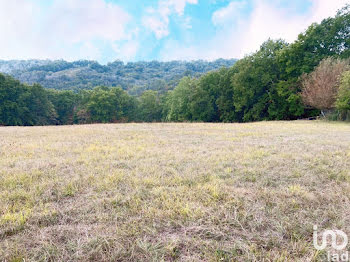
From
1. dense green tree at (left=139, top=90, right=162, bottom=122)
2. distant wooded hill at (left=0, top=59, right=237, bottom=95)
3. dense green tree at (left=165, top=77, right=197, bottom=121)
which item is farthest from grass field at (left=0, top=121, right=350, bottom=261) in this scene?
distant wooded hill at (left=0, top=59, right=237, bottom=95)

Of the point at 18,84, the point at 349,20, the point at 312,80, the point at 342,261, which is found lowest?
the point at 342,261

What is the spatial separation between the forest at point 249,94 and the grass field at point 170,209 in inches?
727

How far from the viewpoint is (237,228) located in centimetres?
209

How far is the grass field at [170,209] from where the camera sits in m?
1.78

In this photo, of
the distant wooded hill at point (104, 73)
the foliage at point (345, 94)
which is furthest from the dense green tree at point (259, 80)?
the distant wooded hill at point (104, 73)

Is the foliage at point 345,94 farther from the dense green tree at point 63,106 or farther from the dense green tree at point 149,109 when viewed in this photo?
the dense green tree at point 63,106

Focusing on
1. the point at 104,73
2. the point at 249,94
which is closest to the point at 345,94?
the point at 249,94

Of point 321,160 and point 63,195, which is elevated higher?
point 321,160

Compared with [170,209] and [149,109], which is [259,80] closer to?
[149,109]

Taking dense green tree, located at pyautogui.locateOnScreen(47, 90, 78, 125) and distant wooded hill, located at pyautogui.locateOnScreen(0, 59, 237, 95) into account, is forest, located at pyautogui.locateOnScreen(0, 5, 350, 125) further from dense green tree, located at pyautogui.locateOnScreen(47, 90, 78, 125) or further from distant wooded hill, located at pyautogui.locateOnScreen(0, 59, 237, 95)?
distant wooded hill, located at pyautogui.locateOnScreen(0, 59, 237, 95)

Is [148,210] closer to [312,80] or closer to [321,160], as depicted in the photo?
[321,160]

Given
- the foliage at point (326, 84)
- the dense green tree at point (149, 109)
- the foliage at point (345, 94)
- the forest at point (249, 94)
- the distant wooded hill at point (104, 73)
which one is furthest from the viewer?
the distant wooded hill at point (104, 73)

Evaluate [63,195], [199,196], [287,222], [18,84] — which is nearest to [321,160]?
[287,222]

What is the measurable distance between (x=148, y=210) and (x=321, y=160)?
4.45 metres
